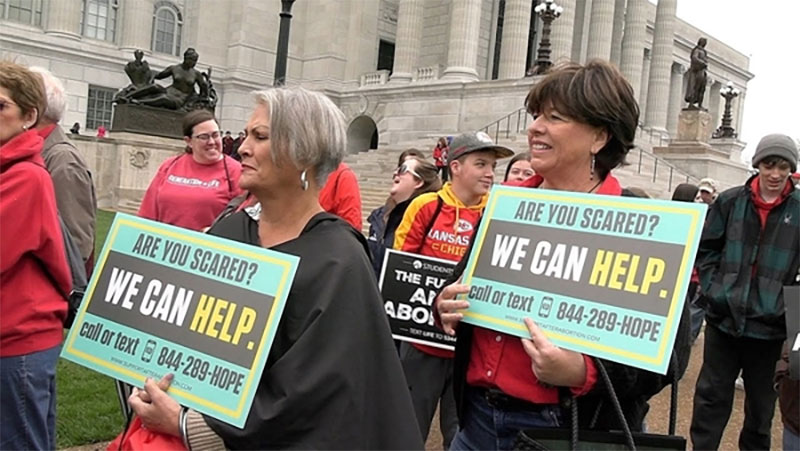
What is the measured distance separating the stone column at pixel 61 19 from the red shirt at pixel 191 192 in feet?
103

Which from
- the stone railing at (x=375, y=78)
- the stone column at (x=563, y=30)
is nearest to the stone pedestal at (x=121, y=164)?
the stone railing at (x=375, y=78)

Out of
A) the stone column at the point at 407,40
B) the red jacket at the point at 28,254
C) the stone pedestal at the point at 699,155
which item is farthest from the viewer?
the stone column at the point at 407,40

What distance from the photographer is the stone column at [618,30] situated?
151 ft

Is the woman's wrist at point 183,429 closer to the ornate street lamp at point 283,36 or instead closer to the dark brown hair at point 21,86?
the dark brown hair at point 21,86

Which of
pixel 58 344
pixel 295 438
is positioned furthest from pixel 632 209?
pixel 58 344

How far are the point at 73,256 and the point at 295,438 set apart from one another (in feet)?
6.58

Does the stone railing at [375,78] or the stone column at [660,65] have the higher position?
the stone column at [660,65]

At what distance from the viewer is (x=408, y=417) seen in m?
2.41

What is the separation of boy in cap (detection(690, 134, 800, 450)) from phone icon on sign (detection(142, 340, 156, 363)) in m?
4.15

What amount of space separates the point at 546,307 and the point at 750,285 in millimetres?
3306

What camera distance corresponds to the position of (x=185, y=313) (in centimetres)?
250

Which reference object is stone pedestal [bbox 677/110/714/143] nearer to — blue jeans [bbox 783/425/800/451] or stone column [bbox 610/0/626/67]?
stone column [bbox 610/0/626/67]

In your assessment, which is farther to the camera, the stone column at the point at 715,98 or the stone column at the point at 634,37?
the stone column at the point at 715,98

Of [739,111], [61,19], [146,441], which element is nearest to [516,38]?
[61,19]
